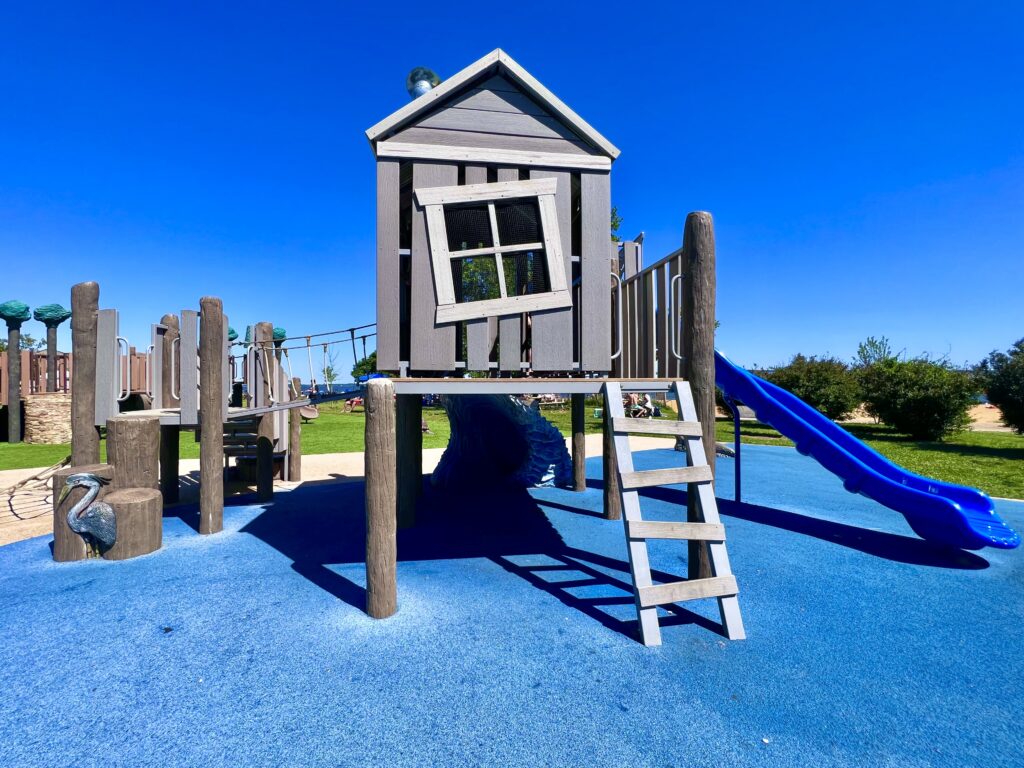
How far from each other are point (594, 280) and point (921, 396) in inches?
842

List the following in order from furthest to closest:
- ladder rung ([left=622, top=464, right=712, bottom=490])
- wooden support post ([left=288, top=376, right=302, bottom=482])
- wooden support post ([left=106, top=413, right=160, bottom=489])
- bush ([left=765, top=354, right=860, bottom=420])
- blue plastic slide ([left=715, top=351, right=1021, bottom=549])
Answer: bush ([left=765, top=354, right=860, bottom=420]), wooden support post ([left=288, top=376, right=302, bottom=482]), wooden support post ([left=106, top=413, right=160, bottom=489]), blue plastic slide ([left=715, top=351, right=1021, bottom=549]), ladder rung ([left=622, top=464, right=712, bottom=490])

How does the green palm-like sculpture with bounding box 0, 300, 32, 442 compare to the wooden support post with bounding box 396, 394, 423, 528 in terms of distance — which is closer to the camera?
the wooden support post with bounding box 396, 394, 423, 528

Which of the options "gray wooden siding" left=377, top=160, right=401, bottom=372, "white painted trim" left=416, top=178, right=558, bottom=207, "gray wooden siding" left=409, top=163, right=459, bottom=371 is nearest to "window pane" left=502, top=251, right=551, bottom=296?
"white painted trim" left=416, top=178, right=558, bottom=207

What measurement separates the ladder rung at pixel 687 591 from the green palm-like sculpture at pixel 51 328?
24046 millimetres

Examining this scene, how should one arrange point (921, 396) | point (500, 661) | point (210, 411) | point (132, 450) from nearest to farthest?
point (500, 661) → point (132, 450) → point (210, 411) → point (921, 396)

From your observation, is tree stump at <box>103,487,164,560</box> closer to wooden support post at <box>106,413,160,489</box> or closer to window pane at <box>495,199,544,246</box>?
wooden support post at <box>106,413,160,489</box>

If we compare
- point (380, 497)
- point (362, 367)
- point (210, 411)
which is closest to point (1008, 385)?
point (380, 497)

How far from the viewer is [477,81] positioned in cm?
480

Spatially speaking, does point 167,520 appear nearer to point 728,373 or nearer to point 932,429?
point 728,373

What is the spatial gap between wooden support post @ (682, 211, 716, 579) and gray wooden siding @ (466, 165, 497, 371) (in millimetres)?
1952

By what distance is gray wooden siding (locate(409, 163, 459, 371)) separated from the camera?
15.1ft

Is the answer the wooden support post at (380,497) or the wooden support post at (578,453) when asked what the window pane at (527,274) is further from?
the wooden support post at (578,453)

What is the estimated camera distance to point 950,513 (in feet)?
17.7

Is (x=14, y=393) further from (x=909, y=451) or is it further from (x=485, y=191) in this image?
(x=909, y=451)
